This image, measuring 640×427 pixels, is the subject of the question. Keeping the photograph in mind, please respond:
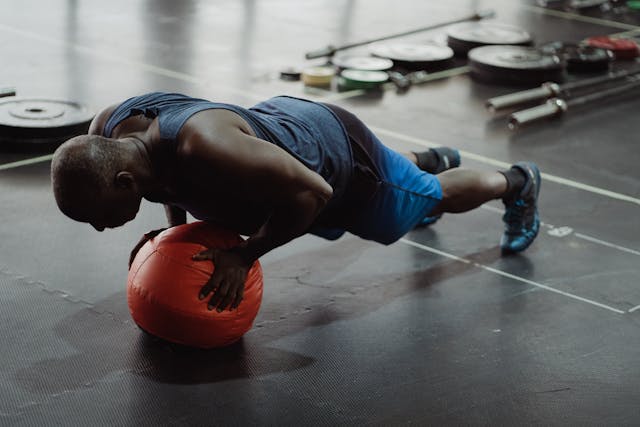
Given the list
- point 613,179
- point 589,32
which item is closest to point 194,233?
point 613,179

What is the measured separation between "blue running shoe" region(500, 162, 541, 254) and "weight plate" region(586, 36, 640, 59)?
3561mm

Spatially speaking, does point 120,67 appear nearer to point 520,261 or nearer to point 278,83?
point 278,83

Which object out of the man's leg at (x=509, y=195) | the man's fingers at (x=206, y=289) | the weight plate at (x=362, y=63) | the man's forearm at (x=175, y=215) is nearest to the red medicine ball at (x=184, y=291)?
the man's fingers at (x=206, y=289)

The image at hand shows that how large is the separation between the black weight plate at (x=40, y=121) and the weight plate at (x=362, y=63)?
1.87 m

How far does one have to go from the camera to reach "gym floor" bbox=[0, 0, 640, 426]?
267 cm

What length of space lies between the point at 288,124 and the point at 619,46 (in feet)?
15.4

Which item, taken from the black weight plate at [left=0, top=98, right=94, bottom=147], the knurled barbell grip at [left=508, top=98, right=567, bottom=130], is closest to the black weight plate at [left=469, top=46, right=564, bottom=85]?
the knurled barbell grip at [left=508, top=98, right=567, bottom=130]

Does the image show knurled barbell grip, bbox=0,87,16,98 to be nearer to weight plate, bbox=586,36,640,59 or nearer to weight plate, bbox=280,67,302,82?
weight plate, bbox=280,67,302,82

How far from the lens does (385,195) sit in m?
3.17

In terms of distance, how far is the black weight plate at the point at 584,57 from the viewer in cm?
653

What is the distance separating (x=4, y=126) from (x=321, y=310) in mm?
2023

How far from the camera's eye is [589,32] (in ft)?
25.7

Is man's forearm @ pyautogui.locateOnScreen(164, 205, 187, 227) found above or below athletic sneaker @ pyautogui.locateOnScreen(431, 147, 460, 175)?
below

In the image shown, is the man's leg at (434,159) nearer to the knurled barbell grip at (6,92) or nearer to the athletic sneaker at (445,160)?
the athletic sneaker at (445,160)
